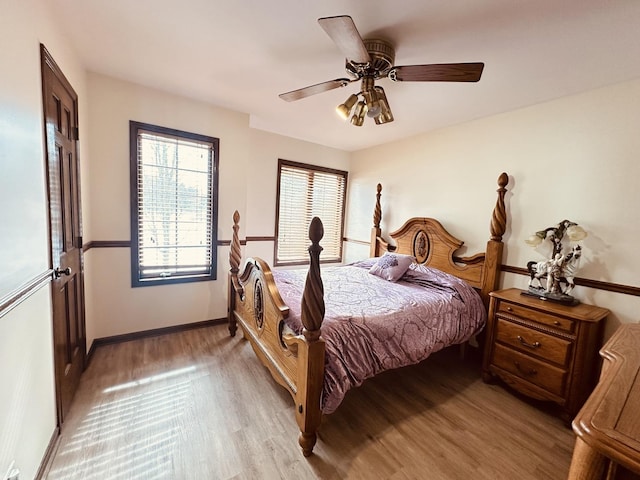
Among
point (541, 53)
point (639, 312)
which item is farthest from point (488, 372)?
point (541, 53)

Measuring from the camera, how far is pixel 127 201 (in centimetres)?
261

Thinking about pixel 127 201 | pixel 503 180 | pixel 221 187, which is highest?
pixel 503 180

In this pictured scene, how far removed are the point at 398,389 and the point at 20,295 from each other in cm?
244

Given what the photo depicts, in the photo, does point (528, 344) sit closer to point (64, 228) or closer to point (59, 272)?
point (59, 272)

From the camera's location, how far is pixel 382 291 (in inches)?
97.3

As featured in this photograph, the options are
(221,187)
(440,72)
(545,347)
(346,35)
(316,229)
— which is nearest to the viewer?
(346,35)

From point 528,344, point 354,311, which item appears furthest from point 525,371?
point 354,311

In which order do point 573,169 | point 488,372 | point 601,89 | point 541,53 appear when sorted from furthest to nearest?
point 488,372, point 573,169, point 601,89, point 541,53

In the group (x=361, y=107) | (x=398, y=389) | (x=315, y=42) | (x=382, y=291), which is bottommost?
(x=398, y=389)

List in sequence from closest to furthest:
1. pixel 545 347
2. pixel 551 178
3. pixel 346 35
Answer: pixel 346 35 < pixel 545 347 < pixel 551 178

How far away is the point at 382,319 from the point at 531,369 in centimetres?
128

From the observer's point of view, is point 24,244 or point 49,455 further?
point 49,455

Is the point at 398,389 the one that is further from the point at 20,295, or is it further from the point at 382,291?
the point at 20,295

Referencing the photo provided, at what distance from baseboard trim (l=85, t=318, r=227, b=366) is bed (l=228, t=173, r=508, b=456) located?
15.7 inches
